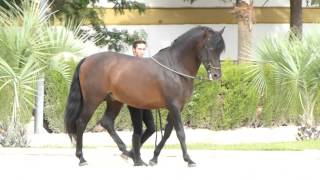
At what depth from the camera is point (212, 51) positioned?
35.6 feet

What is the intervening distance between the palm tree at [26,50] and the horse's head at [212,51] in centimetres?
Result: 412

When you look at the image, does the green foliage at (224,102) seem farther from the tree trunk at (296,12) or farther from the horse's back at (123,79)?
the horse's back at (123,79)

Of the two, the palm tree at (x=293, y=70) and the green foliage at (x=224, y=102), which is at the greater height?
the palm tree at (x=293, y=70)

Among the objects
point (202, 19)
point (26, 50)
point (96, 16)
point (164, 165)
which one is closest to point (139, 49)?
point (164, 165)

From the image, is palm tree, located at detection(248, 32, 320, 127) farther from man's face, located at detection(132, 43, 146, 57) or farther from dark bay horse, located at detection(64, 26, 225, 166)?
dark bay horse, located at detection(64, 26, 225, 166)

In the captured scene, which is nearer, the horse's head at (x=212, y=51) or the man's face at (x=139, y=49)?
the horse's head at (x=212, y=51)

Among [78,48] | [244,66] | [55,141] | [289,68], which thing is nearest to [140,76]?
[78,48]

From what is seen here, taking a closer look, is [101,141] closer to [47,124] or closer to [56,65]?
[47,124]

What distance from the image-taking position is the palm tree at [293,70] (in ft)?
50.5

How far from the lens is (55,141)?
682 inches

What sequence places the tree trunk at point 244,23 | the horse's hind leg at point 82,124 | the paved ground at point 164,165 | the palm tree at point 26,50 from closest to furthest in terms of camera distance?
1. the paved ground at point 164,165
2. the horse's hind leg at point 82,124
3. the palm tree at point 26,50
4. the tree trunk at point 244,23

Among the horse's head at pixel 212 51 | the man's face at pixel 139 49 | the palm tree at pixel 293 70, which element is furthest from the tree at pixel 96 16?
the horse's head at pixel 212 51

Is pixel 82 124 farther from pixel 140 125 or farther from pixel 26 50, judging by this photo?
pixel 26 50

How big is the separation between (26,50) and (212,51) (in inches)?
179
